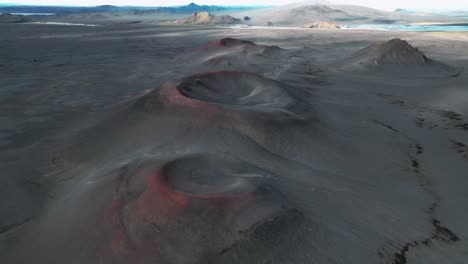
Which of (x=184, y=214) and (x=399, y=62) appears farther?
(x=399, y=62)

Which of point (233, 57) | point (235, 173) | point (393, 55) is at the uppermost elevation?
point (235, 173)

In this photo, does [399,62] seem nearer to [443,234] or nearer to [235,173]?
[443,234]

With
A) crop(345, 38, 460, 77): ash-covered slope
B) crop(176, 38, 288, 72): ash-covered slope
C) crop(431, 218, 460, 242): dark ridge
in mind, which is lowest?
crop(176, 38, 288, 72): ash-covered slope

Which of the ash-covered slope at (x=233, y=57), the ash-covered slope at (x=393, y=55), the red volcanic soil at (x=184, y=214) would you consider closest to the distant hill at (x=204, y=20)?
the ash-covered slope at (x=233, y=57)

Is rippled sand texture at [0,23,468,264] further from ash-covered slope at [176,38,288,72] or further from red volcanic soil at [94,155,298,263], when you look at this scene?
ash-covered slope at [176,38,288,72]

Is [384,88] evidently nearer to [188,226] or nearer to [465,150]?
[465,150]

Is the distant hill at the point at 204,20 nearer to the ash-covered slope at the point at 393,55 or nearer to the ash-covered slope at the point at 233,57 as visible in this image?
the ash-covered slope at the point at 233,57

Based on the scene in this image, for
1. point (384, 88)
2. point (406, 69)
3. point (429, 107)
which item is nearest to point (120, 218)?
point (429, 107)

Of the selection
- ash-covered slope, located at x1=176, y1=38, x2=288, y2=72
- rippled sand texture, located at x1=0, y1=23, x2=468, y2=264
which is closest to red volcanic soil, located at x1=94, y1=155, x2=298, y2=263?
rippled sand texture, located at x1=0, y1=23, x2=468, y2=264

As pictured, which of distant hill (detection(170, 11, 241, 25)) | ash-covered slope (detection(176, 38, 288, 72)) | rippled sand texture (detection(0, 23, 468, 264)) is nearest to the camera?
rippled sand texture (detection(0, 23, 468, 264))

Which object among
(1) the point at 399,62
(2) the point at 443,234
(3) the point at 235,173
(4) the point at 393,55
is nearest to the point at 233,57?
(4) the point at 393,55
